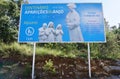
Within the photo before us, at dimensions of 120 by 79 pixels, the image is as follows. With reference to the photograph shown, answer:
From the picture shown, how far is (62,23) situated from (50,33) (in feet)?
2.11

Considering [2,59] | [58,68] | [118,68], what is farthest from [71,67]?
[2,59]

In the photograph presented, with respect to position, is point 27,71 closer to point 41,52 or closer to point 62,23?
point 41,52

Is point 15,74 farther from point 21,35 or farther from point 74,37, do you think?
point 74,37

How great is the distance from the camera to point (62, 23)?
8.31m

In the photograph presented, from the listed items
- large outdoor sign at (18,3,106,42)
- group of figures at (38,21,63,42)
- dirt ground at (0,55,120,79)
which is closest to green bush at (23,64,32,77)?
dirt ground at (0,55,120,79)

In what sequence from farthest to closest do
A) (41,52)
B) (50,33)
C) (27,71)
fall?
(41,52) → (50,33) → (27,71)

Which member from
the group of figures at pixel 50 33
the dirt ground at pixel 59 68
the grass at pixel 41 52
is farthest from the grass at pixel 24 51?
the group of figures at pixel 50 33

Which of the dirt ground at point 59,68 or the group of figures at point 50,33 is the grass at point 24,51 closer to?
the dirt ground at point 59,68

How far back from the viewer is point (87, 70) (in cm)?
800

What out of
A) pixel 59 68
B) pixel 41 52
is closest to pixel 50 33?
pixel 41 52

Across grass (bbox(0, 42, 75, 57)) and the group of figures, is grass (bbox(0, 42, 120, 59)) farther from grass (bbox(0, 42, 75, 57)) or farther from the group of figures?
the group of figures

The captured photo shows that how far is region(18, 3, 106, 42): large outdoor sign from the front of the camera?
812 centimetres

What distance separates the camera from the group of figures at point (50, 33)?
26.8 ft

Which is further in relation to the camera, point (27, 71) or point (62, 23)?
point (62, 23)
